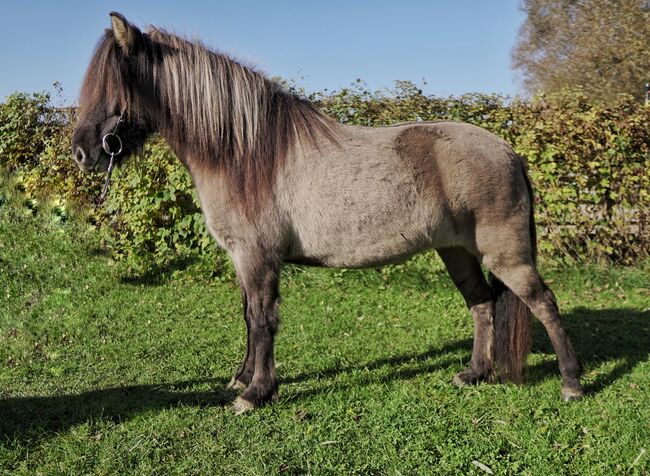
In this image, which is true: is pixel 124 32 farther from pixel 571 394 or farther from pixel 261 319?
pixel 571 394

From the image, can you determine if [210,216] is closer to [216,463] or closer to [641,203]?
[216,463]

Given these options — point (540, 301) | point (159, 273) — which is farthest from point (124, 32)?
point (159, 273)

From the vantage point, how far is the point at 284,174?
421cm

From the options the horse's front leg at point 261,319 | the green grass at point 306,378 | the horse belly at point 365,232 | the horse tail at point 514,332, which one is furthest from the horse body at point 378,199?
the green grass at point 306,378

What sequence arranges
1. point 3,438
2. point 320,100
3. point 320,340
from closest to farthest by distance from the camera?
point 3,438
point 320,340
point 320,100

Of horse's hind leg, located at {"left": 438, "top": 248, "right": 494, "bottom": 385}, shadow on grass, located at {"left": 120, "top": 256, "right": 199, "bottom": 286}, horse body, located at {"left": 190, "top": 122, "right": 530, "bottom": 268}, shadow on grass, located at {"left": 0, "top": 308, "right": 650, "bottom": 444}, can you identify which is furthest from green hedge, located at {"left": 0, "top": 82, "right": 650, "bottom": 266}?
horse body, located at {"left": 190, "top": 122, "right": 530, "bottom": 268}

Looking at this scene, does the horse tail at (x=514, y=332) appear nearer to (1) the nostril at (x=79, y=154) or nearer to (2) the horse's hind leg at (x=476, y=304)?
(2) the horse's hind leg at (x=476, y=304)

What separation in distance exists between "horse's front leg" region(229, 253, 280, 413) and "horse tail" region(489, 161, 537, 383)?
6.21 feet

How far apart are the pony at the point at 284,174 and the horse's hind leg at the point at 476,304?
1.78 feet

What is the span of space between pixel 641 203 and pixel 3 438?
26.4ft

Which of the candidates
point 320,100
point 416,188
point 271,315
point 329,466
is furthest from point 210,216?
point 320,100

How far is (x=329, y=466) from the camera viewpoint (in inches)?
131

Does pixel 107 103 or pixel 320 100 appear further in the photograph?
pixel 320 100

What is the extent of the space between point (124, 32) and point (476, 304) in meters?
3.58
